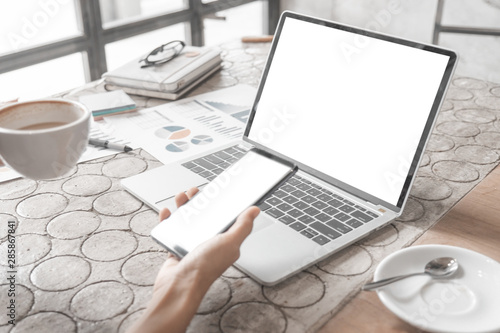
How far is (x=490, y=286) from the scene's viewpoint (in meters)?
0.64

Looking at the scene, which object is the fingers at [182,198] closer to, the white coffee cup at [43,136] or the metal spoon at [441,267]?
the white coffee cup at [43,136]

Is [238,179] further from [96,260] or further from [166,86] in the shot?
[166,86]

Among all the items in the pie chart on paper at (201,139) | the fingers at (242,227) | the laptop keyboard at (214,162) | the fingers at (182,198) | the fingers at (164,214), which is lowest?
the pie chart on paper at (201,139)

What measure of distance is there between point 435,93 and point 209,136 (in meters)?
0.50

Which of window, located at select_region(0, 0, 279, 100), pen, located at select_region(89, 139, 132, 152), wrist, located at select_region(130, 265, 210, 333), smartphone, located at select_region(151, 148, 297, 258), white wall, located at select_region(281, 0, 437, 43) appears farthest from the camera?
white wall, located at select_region(281, 0, 437, 43)

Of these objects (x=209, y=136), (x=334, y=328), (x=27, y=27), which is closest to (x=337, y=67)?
(x=209, y=136)

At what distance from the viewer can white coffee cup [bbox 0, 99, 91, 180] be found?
63 cm

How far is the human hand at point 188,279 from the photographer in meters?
0.57

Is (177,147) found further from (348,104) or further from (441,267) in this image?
(441,267)

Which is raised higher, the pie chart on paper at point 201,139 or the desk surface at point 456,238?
the pie chart on paper at point 201,139

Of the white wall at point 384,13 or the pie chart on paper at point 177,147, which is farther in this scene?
the white wall at point 384,13

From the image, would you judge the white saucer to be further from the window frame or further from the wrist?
the window frame

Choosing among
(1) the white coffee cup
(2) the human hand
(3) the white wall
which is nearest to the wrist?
(2) the human hand

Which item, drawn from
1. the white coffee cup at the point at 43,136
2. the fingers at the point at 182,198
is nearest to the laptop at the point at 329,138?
the fingers at the point at 182,198
